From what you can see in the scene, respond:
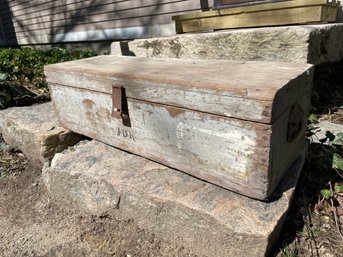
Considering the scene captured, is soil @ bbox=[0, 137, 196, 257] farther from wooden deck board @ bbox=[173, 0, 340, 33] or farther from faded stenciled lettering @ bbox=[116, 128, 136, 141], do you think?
wooden deck board @ bbox=[173, 0, 340, 33]

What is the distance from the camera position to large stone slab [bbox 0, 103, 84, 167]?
84.4 inches

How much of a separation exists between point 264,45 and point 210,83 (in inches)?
46.8

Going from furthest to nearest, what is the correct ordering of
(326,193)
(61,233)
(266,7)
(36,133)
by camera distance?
(266,7) < (36,133) < (61,233) < (326,193)

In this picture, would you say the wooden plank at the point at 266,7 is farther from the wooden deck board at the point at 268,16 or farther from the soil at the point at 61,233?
the soil at the point at 61,233

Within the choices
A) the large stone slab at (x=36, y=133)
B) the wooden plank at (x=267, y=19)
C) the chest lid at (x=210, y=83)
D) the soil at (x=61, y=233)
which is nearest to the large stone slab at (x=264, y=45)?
the wooden plank at (x=267, y=19)

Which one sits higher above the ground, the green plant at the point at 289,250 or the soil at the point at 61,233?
the green plant at the point at 289,250

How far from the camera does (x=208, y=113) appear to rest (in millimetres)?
1218

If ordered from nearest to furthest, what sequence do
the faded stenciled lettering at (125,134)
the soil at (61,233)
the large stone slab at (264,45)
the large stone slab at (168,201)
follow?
the large stone slab at (168,201) → the soil at (61,233) → the faded stenciled lettering at (125,134) → the large stone slab at (264,45)

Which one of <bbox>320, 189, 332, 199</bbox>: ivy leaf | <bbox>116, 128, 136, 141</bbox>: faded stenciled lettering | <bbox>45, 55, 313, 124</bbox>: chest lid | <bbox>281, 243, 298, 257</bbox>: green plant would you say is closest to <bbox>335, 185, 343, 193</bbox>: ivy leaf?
<bbox>320, 189, 332, 199</bbox>: ivy leaf

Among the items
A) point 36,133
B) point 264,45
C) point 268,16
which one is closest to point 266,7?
point 268,16

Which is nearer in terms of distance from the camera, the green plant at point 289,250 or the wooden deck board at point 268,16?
the green plant at point 289,250

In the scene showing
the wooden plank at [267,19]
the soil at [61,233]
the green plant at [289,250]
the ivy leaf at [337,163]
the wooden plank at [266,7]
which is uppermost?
the wooden plank at [266,7]

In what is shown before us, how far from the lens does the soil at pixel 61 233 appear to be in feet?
4.85

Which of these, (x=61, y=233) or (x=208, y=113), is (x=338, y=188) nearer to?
(x=208, y=113)
